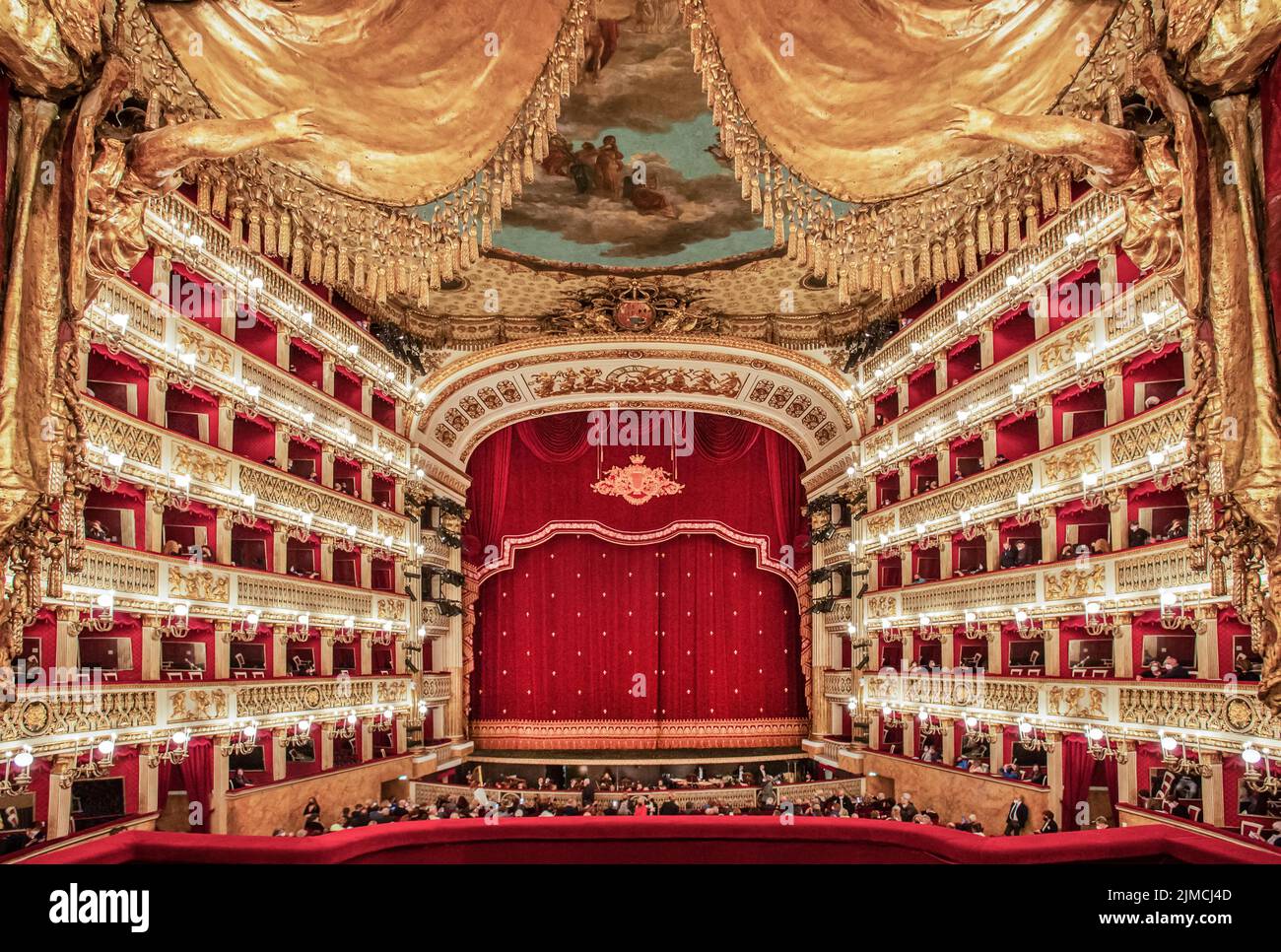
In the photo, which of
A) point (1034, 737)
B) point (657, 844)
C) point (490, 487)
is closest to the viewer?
point (657, 844)

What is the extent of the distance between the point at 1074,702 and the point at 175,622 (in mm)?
14220

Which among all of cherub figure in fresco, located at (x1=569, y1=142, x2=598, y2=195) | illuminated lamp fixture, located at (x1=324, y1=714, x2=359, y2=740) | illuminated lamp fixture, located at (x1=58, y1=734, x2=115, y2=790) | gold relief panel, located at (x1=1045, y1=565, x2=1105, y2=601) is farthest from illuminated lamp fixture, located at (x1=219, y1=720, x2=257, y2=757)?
gold relief panel, located at (x1=1045, y1=565, x2=1105, y2=601)

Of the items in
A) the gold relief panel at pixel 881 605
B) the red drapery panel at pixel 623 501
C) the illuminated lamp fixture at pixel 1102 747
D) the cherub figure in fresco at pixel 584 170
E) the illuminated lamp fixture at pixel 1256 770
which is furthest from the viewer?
the red drapery panel at pixel 623 501

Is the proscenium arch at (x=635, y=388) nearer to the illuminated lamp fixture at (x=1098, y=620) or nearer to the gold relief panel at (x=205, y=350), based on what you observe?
the gold relief panel at (x=205, y=350)

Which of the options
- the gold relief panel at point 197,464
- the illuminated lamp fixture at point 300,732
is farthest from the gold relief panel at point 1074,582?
the gold relief panel at point 197,464

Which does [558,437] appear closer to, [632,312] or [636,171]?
Answer: [632,312]

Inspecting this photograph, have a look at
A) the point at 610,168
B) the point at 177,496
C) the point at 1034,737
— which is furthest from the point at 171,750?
the point at 1034,737

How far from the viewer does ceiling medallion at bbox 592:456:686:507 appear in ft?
95.5

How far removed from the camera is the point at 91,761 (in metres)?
13.2

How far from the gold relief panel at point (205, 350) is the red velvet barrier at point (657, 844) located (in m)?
11.7

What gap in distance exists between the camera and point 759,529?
94.6ft

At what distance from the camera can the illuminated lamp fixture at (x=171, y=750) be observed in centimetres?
1448
